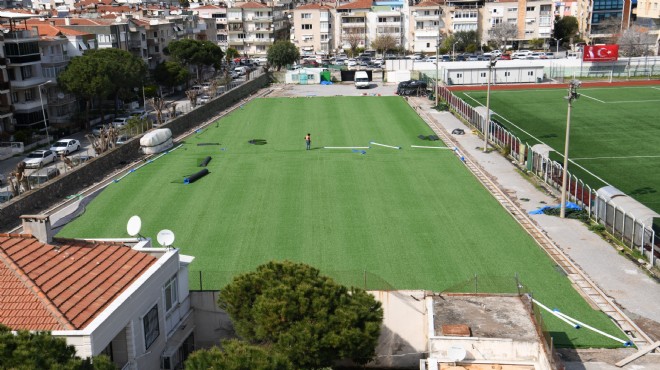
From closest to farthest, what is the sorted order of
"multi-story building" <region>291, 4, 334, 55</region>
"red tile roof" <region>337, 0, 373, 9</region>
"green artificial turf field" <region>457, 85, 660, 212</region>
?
"green artificial turf field" <region>457, 85, 660, 212</region>
"multi-story building" <region>291, 4, 334, 55</region>
"red tile roof" <region>337, 0, 373, 9</region>

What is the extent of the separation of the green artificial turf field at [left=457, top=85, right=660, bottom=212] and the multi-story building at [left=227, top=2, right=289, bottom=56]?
5877cm

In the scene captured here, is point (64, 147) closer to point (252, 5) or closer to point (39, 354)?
point (39, 354)

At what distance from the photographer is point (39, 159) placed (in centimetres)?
4503

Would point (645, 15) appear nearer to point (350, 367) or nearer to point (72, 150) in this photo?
point (72, 150)

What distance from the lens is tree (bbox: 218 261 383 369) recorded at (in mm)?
14844

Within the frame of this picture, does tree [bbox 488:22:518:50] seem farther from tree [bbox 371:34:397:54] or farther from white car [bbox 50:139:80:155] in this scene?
white car [bbox 50:139:80:155]

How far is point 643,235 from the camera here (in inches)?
1034

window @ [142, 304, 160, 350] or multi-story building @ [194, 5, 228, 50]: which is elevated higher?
multi-story building @ [194, 5, 228, 50]

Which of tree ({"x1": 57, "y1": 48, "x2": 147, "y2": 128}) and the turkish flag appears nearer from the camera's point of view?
tree ({"x1": 57, "y1": 48, "x2": 147, "y2": 128})

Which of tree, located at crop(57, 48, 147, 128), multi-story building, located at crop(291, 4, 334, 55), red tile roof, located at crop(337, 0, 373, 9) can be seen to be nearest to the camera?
tree, located at crop(57, 48, 147, 128)

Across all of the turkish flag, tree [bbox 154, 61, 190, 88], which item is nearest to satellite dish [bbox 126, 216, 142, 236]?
tree [bbox 154, 61, 190, 88]

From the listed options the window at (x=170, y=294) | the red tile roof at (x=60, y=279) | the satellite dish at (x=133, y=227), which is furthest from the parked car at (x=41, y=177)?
the window at (x=170, y=294)

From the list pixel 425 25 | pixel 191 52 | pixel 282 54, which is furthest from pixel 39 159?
pixel 425 25

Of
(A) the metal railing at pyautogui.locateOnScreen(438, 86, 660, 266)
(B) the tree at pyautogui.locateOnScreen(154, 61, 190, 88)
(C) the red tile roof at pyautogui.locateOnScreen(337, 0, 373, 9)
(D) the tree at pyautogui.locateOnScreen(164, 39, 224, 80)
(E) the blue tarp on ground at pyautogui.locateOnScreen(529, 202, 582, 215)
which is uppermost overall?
(C) the red tile roof at pyautogui.locateOnScreen(337, 0, 373, 9)
